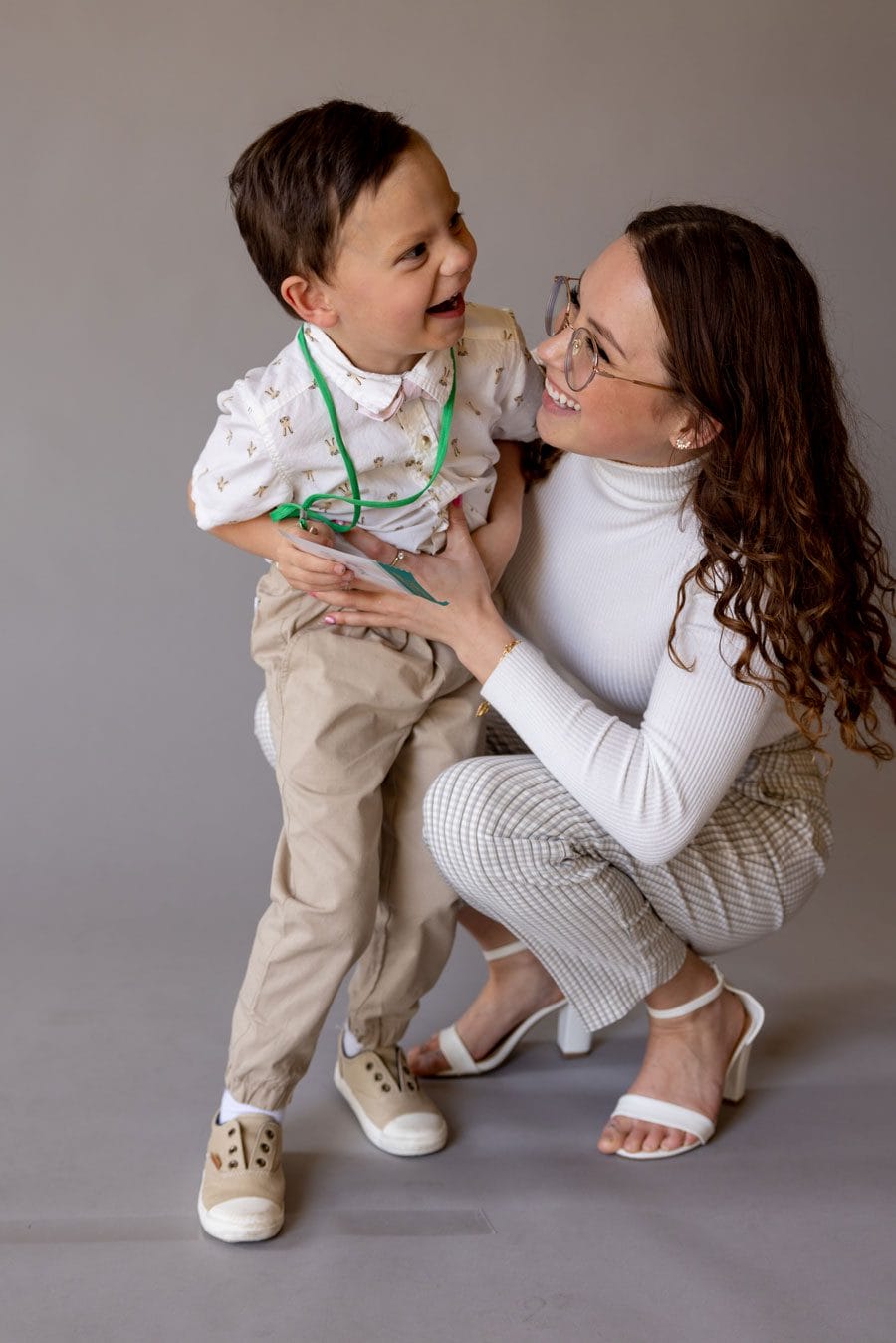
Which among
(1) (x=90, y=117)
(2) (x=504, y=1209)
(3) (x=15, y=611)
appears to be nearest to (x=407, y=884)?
(2) (x=504, y=1209)

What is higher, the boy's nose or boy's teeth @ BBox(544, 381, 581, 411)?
the boy's nose

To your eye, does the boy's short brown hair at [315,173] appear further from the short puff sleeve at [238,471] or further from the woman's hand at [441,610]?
the woman's hand at [441,610]

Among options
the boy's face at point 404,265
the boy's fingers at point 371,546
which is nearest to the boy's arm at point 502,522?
the boy's fingers at point 371,546

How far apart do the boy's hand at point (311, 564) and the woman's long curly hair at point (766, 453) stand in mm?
436

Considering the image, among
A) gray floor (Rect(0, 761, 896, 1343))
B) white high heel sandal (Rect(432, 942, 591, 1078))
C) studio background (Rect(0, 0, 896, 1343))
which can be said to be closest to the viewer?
gray floor (Rect(0, 761, 896, 1343))

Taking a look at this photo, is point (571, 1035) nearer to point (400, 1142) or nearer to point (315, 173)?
point (400, 1142)

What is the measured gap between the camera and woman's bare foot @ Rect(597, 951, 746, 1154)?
214 cm

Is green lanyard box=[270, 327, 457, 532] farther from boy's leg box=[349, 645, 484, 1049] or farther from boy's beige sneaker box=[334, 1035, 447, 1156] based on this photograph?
boy's beige sneaker box=[334, 1035, 447, 1156]

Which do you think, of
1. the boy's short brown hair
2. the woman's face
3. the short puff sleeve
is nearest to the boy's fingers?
the short puff sleeve

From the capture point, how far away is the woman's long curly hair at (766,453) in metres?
1.91

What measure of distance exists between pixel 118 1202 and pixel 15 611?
5.26 feet

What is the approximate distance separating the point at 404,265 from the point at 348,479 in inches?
11.5

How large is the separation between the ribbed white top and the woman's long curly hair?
6 centimetres

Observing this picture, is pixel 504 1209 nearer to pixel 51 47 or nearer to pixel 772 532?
pixel 772 532
